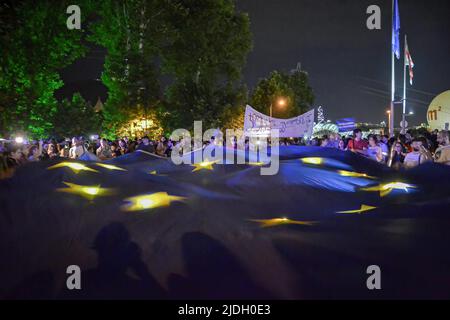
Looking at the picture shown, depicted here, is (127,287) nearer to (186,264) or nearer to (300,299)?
(186,264)

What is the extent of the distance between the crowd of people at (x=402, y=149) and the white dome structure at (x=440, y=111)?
33.9 metres

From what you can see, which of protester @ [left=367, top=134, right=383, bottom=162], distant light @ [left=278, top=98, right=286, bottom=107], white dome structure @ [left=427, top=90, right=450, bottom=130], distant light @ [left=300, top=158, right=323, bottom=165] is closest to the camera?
distant light @ [left=300, top=158, right=323, bottom=165]

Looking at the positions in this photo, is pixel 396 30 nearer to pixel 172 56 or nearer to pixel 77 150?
pixel 172 56

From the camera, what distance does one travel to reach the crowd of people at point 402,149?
27.4 feet

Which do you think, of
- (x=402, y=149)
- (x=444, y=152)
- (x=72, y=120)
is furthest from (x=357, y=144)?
(x=72, y=120)

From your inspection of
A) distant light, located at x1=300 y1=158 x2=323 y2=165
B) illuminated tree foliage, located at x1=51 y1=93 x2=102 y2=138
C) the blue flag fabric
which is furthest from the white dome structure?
the blue flag fabric

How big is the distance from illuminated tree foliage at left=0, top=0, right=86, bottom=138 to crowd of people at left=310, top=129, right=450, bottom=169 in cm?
1508

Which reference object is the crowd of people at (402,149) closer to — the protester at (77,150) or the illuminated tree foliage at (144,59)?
the protester at (77,150)

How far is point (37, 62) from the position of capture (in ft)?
74.6

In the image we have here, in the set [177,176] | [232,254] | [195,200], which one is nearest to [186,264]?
[232,254]

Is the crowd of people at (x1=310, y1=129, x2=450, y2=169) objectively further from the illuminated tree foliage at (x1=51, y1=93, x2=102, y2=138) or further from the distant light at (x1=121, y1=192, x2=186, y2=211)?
the illuminated tree foliage at (x1=51, y1=93, x2=102, y2=138)

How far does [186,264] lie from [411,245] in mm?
2203

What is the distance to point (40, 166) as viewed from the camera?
5.41m

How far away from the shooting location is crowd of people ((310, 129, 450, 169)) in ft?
27.4
